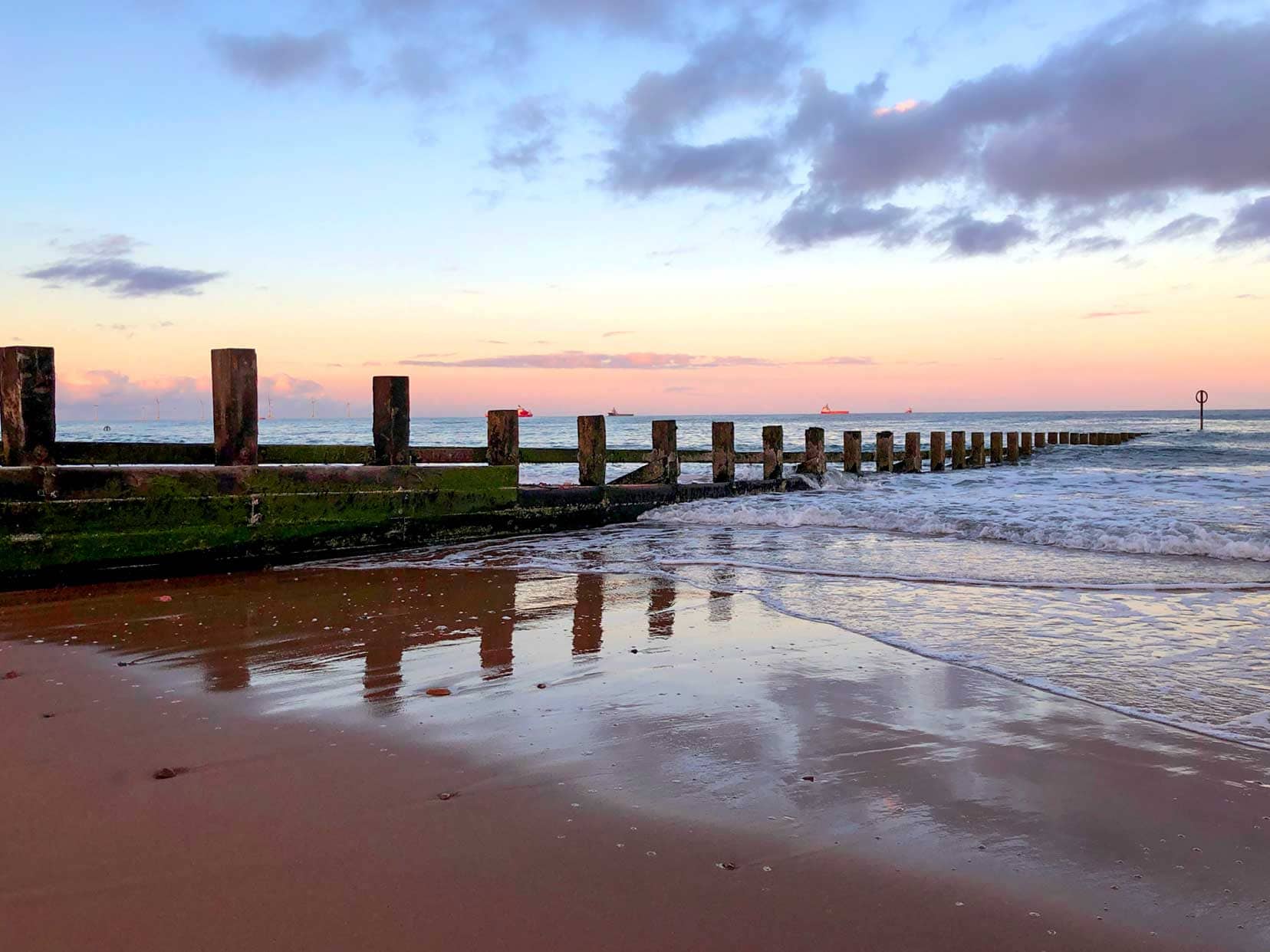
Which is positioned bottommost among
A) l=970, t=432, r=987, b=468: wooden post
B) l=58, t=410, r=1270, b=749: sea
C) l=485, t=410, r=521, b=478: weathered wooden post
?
l=58, t=410, r=1270, b=749: sea

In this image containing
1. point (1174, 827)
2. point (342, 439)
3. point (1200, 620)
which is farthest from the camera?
point (342, 439)

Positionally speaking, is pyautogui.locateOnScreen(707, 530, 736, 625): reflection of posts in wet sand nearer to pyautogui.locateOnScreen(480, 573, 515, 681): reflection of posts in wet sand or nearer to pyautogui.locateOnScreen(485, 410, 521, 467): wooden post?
pyautogui.locateOnScreen(480, 573, 515, 681): reflection of posts in wet sand

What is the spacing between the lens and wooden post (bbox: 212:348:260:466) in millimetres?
8039

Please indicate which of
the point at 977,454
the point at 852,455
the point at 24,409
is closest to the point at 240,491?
the point at 24,409

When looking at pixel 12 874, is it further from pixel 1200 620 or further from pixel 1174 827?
pixel 1200 620

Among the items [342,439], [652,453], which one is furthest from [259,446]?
[342,439]

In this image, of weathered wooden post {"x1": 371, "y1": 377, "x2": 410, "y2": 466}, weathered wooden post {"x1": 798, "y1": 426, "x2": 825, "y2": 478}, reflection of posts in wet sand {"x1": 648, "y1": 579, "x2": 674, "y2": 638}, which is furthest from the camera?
weathered wooden post {"x1": 798, "y1": 426, "x2": 825, "y2": 478}

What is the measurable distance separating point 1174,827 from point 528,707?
7.57 ft

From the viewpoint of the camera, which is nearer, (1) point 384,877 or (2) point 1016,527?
(1) point 384,877

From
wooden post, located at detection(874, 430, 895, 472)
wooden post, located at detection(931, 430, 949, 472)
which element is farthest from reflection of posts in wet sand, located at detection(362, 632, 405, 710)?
wooden post, located at detection(931, 430, 949, 472)

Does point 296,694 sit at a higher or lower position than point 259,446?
lower

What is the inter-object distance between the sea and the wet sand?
592 mm

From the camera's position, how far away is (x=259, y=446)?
27.9 feet

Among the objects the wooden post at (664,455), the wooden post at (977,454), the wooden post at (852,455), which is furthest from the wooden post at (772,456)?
the wooden post at (977,454)
